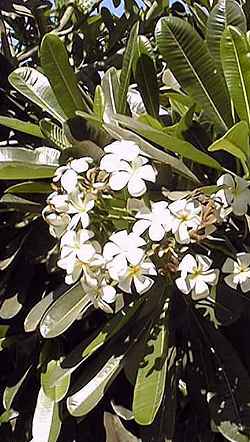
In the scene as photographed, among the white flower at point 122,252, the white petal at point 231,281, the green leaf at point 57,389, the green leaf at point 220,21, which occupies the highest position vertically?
the green leaf at point 220,21

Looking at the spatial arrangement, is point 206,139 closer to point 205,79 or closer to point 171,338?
point 205,79

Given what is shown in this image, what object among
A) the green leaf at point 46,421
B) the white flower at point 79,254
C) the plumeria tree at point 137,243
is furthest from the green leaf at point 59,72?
the green leaf at point 46,421

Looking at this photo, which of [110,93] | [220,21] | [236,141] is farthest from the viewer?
[110,93]

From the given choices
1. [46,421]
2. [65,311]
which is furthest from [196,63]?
[46,421]

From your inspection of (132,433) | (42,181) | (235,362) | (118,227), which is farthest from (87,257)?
(132,433)

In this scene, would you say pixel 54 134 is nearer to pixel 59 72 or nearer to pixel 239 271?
pixel 59 72

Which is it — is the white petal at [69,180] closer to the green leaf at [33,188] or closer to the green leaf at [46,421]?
the green leaf at [33,188]
